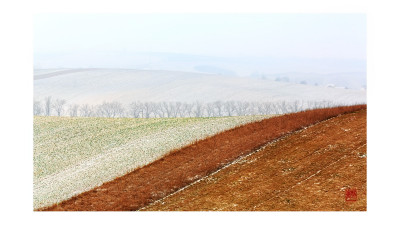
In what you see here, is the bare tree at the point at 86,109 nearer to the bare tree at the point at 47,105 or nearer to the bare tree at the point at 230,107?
the bare tree at the point at 47,105

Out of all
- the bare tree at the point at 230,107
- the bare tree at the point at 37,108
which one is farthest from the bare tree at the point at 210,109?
the bare tree at the point at 37,108

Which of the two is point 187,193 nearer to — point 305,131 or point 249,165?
point 249,165

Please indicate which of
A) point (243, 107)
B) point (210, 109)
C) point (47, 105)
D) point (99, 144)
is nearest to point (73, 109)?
point (47, 105)

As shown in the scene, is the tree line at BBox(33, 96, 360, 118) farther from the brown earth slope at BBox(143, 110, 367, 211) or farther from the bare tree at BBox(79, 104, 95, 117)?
the brown earth slope at BBox(143, 110, 367, 211)

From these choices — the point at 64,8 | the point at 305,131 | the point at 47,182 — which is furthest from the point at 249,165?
the point at 64,8

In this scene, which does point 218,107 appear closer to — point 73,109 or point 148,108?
point 148,108
